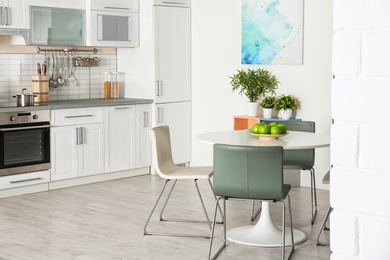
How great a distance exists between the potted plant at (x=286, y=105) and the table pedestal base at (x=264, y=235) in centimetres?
200

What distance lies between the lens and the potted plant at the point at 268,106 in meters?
6.39

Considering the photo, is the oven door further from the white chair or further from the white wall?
the white wall

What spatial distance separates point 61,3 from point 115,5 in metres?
0.70

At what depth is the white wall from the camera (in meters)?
6.20

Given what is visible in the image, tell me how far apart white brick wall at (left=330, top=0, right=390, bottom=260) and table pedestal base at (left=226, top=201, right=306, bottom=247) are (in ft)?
11.2

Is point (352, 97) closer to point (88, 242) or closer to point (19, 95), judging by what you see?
point (88, 242)

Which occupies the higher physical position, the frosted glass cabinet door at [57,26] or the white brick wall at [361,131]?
the frosted glass cabinet door at [57,26]

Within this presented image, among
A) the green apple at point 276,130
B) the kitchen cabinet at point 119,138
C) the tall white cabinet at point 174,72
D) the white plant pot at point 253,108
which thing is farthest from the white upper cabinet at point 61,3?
the green apple at point 276,130

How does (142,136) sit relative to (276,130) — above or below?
below

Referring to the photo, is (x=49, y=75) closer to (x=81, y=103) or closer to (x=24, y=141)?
(x=81, y=103)

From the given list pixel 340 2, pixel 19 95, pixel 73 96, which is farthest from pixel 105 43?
pixel 340 2

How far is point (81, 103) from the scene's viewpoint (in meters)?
6.41

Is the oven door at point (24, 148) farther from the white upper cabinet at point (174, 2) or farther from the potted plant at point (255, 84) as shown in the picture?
the potted plant at point (255, 84)

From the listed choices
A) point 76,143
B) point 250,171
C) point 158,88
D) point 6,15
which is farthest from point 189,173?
point 158,88
